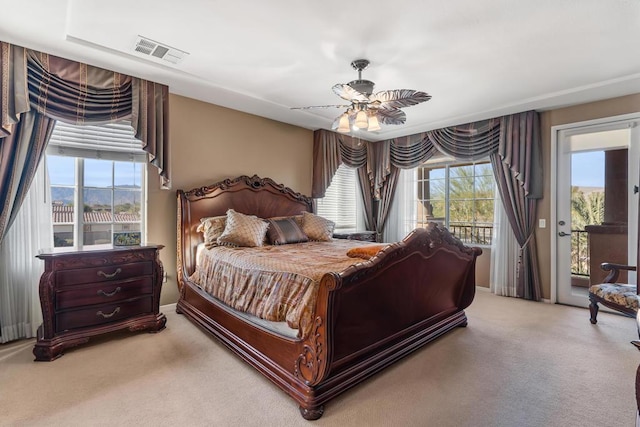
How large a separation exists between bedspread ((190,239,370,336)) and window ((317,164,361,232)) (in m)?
2.26

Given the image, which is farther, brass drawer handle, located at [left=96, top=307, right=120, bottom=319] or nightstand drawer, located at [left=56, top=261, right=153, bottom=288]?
brass drawer handle, located at [left=96, top=307, right=120, bottom=319]

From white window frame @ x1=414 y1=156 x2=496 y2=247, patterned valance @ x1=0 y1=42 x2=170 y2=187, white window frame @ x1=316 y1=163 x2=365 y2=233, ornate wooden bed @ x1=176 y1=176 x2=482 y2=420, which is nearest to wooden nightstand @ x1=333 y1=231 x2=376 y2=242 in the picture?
white window frame @ x1=316 y1=163 x2=365 y2=233

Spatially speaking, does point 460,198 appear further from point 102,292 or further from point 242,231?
point 102,292

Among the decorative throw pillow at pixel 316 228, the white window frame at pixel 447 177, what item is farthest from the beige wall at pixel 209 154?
the white window frame at pixel 447 177

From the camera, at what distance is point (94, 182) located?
10.4 feet

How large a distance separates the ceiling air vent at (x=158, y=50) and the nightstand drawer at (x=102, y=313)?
221cm

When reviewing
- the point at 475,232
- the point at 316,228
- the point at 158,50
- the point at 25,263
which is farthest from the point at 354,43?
the point at 475,232

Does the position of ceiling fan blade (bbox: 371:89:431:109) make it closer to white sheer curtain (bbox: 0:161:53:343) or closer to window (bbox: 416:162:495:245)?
window (bbox: 416:162:495:245)

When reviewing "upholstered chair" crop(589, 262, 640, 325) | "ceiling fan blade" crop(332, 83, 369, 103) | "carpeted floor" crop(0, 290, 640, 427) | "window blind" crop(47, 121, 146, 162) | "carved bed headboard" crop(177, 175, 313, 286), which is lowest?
"carpeted floor" crop(0, 290, 640, 427)

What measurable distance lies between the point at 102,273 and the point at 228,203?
1.52 meters

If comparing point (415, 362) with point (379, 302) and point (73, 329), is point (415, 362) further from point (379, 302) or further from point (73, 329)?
point (73, 329)

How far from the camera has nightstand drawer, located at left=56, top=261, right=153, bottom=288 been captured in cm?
247

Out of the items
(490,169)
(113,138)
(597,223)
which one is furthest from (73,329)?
(597,223)

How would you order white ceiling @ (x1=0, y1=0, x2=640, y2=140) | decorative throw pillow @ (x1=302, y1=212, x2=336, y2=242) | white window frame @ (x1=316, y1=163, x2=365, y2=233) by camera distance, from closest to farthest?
white ceiling @ (x1=0, y1=0, x2=640, y2=140) → decorative throw pillow @ (x1=302, y1=212, x2=336, y2=242) → white window frame @ (x1=316, y1=163, x2=365, y2=233)
